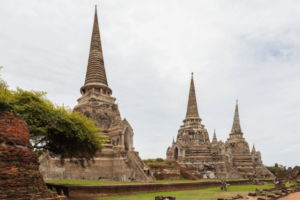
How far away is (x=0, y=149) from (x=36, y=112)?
4792 mm

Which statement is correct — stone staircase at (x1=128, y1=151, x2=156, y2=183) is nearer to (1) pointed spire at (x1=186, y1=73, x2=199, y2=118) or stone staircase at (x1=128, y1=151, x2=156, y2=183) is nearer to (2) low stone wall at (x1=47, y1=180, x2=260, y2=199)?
(2) low stone wall at (x1=47, y1=180, x2=260, y2=199)

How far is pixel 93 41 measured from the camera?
31719 millimetres

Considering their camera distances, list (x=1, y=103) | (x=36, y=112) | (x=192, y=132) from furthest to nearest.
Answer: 1. (x=192, y=132)
2. (x=36, y=112)
3. (x=1, y=103)

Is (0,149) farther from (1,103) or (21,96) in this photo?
(21,96)

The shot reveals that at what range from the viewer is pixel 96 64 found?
3039 centimetres

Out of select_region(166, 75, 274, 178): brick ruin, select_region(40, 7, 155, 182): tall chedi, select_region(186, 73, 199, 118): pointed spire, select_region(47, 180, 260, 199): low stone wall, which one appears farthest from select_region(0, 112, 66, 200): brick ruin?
select_region(186, 73, 199, 118): pointed spire

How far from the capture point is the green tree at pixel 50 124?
1301 centimetres

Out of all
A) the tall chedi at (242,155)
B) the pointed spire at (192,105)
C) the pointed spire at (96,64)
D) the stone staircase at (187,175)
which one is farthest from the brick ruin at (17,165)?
the tall chedi at (242,155)

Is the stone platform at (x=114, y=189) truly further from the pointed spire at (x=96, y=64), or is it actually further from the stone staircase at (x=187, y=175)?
the pointed spire at (x=96, y=64)

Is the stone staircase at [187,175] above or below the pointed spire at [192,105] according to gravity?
below

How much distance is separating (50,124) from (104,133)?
1248cm

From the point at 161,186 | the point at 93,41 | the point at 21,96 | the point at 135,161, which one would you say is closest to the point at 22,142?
the point at 21,96

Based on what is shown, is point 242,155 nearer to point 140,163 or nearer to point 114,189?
point 140,163

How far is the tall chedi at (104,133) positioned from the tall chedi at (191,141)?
12216mm
